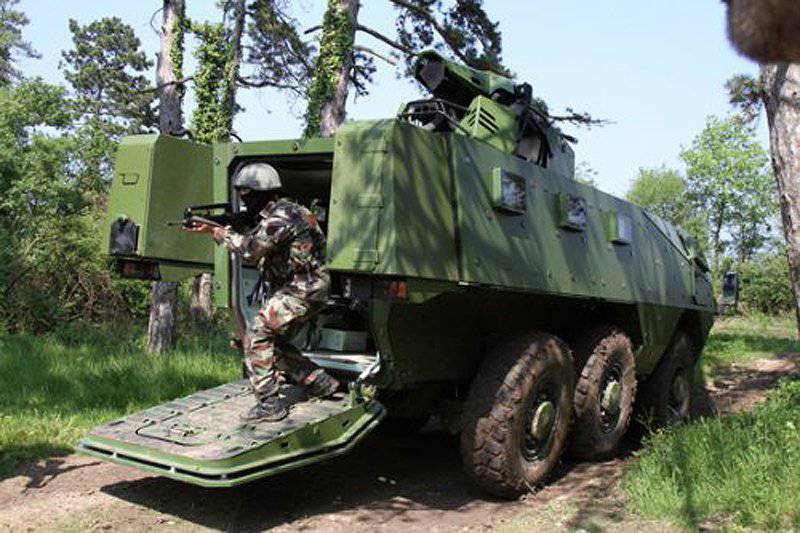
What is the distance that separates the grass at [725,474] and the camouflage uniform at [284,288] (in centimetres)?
221

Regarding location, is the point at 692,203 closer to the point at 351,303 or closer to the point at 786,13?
the point at 351,303

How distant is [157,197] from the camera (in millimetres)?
5699

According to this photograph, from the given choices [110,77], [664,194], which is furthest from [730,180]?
[110,77]

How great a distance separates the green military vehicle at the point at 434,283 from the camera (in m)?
4.54

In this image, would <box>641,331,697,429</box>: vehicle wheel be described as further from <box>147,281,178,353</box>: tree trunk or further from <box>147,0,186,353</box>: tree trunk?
<box>147,281,178,353</box>: tree trunk

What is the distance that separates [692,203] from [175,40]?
141 feet

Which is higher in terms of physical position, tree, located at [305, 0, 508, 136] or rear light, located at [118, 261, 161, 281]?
tree, located at [305, 0, 508, 136]

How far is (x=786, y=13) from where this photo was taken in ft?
4.34

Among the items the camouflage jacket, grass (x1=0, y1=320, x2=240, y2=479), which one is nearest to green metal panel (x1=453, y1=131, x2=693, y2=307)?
the camouflage jacket

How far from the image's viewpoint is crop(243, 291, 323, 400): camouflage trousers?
4934 millimetres

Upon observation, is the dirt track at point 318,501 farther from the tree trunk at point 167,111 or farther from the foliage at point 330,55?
the foliage at point 330,55

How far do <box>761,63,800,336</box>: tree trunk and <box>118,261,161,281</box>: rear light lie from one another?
14.6ft

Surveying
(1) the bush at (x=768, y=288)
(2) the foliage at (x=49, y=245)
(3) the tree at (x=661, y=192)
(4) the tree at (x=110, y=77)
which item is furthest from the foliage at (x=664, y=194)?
(2) the foliage at (x=49, y=245)

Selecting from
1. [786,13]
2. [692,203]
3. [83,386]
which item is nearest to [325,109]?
[83,386]
